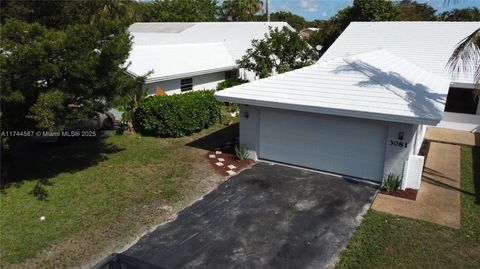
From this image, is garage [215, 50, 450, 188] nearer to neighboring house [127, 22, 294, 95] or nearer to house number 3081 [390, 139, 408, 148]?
house number 3081 [390, 139, 408, 148]

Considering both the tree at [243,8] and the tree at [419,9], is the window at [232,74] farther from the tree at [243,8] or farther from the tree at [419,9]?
the tree at [243,8]

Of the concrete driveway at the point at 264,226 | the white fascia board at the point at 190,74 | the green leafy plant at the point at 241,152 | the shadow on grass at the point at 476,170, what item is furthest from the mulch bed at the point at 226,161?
the shadow on grass at the point at 476,170

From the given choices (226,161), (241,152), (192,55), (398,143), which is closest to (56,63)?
(226,161)

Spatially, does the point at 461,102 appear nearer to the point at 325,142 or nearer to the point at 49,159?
the point at 325,142

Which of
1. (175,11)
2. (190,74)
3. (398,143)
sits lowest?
(398,143)

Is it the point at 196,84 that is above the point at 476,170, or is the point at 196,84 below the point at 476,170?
above

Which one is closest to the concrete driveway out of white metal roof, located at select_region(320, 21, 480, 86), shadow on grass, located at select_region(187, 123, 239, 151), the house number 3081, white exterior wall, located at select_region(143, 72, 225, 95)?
the house number 3081

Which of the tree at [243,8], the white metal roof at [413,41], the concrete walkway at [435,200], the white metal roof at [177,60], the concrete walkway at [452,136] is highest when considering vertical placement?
the tree at [243,8]
